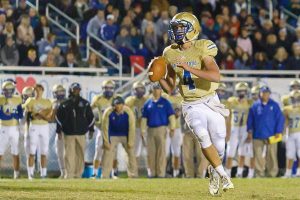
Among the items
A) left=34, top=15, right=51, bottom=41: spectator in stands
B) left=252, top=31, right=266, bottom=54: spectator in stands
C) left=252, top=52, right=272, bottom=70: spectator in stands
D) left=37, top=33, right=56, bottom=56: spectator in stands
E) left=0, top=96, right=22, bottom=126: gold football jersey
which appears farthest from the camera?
left=252, top=31, right=266, bottom=54: spectator in stands

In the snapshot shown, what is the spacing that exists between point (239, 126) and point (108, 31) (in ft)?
12.5

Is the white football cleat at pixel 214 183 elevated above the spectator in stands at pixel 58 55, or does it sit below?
below

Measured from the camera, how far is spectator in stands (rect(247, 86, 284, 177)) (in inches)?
872

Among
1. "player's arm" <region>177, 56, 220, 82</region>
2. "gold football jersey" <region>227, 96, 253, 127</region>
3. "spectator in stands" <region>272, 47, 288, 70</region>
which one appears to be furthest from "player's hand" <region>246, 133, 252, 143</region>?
"player's arm" <region>177, 56, 220, 82</region>

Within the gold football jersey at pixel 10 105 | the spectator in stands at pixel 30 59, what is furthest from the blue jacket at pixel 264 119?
the gold football jersey at pixel 10 105

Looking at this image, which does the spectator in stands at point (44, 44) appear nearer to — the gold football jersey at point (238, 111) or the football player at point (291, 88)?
the gold football jersey at point (238, 111)

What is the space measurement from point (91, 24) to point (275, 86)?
4203mm

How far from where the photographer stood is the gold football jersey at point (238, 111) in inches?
891

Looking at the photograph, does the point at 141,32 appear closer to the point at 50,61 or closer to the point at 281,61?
the point at 50,61

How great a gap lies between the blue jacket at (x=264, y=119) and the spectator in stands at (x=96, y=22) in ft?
13.9

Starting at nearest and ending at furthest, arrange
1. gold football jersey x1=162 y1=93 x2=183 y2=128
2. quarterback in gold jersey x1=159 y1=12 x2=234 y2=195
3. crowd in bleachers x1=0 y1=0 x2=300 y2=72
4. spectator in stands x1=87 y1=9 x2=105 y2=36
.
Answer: quarterback in gold jersey x1=159 y1=12 x2=234 y2=195, gold football jersey x1=162 y1=93 x2=183 y2=128, crowd in bleachers x1=0 y1=0 x2=300 y2=72, spectator in stands x1=87 y1=9 x2=105 y2=36

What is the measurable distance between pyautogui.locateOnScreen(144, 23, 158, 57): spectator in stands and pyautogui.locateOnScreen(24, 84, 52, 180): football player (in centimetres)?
363

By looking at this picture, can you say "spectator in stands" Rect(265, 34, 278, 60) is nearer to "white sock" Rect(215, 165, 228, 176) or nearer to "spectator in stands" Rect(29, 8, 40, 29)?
"spectator in stands" Rect(29, 8, 40, 29)

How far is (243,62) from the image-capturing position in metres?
25.1
